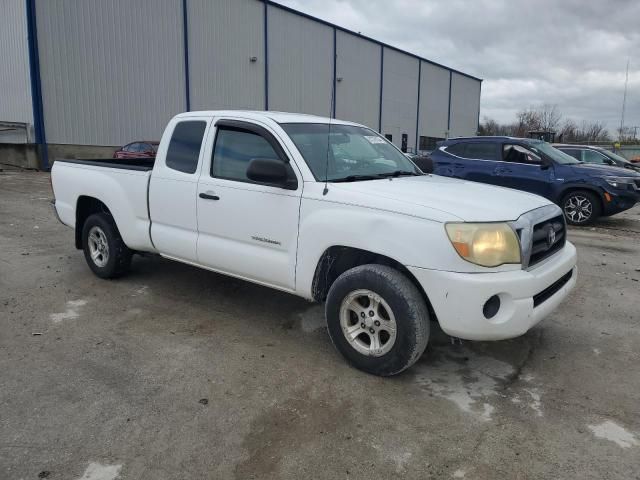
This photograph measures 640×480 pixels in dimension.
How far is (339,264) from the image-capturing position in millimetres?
4062

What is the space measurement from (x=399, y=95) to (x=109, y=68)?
22.2 metres

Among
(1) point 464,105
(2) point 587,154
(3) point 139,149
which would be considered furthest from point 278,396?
(1) point 464,105

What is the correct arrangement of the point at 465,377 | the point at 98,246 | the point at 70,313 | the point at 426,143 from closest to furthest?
the point at 465,377 < the point at 70,313 < the point at 98,246 < the point at 426,143

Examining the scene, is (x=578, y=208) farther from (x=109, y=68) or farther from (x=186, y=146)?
(x=109, y=68)

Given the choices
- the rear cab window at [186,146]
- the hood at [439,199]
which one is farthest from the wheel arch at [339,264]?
the rear cab window at [186,146]

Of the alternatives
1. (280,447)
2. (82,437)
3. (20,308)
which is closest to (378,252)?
(280,447)

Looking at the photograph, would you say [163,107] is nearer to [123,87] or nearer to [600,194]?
[123,87]

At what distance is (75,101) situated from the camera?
2236cm

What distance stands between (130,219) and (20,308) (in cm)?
130

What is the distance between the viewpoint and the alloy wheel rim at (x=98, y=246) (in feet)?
19.0

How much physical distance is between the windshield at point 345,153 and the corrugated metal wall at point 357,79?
94.8 feet

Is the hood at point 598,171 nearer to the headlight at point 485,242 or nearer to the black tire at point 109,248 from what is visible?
the headlight at point 485,242

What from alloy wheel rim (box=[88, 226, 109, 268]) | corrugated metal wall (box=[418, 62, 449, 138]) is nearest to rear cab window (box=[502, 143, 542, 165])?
alloy wheel rim (box=[88, 226, 109, 268])

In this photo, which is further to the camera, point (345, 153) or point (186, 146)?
point (186, 146)
